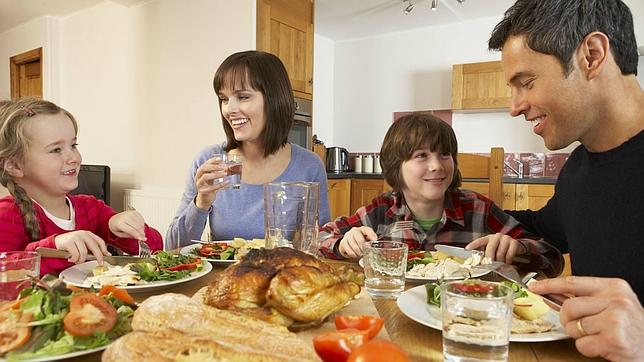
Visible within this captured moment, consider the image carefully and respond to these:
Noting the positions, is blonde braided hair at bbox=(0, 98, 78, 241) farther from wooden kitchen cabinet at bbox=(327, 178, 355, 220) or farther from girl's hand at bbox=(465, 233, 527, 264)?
wooden kitchen cabinet at bbox=(327, 178, 355, 220)

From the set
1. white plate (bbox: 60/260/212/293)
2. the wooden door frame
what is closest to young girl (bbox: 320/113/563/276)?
white plate (bbox: 60/260/212/293)

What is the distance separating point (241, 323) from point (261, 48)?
354 cm

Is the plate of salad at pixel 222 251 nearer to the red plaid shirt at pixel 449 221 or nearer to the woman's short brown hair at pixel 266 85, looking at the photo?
the red plaid shirt at pixel 449 221

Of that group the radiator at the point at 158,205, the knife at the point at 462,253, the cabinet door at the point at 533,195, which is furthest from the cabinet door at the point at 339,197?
the knife at the point at 462,253

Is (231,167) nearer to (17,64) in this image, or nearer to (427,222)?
(427,222)

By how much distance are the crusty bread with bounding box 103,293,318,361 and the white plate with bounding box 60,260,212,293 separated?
1.19 feet

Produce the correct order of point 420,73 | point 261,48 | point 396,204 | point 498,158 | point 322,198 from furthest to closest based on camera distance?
point 420,73
point 261,48
point 498,158
point 322,198
point 396,204

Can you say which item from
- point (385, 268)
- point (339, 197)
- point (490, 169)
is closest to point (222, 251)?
point (385, 268)

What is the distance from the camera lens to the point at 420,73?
600 centimetres

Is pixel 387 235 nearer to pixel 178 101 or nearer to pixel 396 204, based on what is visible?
pixel 396 204

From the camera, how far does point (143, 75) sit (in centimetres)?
476

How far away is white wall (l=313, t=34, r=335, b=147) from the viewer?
256 inches

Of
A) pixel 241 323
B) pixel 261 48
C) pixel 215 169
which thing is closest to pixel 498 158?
pixel 215 169

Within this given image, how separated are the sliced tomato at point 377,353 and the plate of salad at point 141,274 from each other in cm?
61
